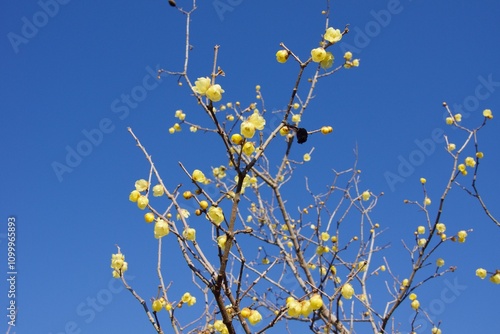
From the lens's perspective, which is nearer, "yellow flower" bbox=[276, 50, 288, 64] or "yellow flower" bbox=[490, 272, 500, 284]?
"yellow flower" bbox=[276, 50, 288, 64]

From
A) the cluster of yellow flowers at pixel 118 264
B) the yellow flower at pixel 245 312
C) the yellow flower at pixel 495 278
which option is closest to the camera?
the yellow flower at pixel 245 312

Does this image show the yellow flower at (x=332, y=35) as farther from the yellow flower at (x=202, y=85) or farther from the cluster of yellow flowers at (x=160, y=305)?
the cluster of yellow flowers at (x=160, y=305)

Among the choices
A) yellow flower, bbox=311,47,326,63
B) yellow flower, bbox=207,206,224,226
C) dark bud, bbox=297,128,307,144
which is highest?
yellow flower, bbox=311,47,326,63

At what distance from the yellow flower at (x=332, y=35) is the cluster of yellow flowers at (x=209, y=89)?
0.85m

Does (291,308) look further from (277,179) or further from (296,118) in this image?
(296,118)

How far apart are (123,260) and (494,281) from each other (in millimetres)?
3493

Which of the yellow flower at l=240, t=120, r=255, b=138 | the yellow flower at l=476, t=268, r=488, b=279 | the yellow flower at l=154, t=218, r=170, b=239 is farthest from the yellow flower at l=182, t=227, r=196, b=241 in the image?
the yellow flower at l=476, t=268, r=488, b=279

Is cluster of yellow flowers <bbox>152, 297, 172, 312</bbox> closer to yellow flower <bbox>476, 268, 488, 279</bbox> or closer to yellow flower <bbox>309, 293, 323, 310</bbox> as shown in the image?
yellow flower <bbox>309, 293, 323, 310</bbox>

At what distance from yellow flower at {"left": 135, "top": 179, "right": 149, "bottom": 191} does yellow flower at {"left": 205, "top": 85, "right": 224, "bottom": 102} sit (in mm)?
578

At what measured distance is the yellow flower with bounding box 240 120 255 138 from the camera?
6.88 ft

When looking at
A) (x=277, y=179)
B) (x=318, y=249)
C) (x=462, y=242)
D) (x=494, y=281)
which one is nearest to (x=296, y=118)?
(x=277, y=179)

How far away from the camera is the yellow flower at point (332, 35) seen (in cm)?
250

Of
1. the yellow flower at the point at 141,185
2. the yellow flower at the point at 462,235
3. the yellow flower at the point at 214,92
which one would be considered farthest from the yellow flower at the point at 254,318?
the yellow flower at the point at 462,235

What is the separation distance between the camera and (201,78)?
6.85ft
